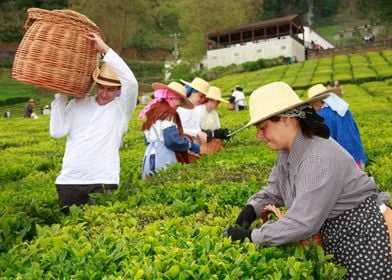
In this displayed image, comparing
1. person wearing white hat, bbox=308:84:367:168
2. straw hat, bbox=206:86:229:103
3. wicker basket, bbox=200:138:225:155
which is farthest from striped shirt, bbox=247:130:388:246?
straw hat, bbox=206:86:229:103

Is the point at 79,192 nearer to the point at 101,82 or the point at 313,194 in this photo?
the point at 101,82

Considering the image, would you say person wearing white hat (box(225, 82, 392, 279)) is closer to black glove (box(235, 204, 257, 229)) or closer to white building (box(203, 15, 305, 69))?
black glove (box(235, 204, 257, 229))

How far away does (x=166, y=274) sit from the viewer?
9.04 feet

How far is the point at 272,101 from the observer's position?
3141 mm

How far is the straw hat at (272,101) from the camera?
121 inches

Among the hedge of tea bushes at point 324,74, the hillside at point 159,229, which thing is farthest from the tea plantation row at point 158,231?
the hedge of tea bushes at point 324,74

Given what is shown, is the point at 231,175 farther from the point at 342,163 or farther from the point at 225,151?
the point at 342,163

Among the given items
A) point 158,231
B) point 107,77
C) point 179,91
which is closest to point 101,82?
point 107,77

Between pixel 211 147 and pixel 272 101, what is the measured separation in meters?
4.85

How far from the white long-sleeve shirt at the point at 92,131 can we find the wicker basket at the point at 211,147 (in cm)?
269

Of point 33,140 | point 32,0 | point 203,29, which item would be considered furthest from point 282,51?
point 33,140

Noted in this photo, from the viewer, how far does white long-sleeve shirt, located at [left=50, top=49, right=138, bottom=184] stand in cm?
498

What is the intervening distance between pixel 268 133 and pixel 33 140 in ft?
36.4

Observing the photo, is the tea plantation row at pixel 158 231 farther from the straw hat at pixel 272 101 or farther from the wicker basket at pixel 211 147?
the straw hat at pixel 272 101
